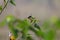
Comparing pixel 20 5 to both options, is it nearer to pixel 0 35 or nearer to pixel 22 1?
pixel 22 1

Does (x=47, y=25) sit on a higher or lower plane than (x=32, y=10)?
lower

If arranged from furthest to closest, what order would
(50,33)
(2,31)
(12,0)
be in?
(2,31) → (12,0) → (50,33)

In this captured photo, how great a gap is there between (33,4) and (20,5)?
13cm

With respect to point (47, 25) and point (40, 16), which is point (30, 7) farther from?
point (47, 25)

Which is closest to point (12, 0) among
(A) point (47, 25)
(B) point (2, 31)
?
(A) point (47, 25)

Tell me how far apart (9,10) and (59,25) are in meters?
1.19

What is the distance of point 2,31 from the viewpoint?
1.37m

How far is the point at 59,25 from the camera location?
0.27m

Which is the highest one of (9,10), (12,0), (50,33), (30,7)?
(30,7)

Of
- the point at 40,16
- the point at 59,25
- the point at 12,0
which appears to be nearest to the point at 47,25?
the point at 59,25

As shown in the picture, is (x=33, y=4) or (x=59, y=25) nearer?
(x=59, y=25)

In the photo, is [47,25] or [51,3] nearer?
[47,25]

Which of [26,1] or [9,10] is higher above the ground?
[26,1]

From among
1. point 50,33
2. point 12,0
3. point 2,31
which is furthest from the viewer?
point 2,31
